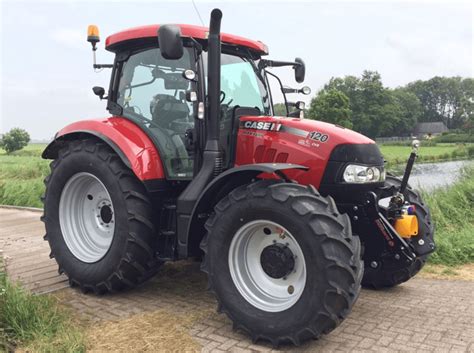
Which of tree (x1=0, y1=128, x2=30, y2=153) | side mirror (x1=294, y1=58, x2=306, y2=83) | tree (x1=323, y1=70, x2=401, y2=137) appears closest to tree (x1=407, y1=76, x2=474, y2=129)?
tree (x1=323, y1=70, x2=401, y2=137)

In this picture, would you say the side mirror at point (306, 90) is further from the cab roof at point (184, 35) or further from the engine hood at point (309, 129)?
the engine hood at point (309, 129)

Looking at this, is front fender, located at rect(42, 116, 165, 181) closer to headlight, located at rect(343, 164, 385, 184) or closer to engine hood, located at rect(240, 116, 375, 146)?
engine hood, located at rect(240, 116, 375, 146)

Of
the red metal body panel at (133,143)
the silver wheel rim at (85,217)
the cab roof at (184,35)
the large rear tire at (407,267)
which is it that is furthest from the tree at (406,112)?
the red metal body panel at (133,143)

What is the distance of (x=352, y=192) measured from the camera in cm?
372

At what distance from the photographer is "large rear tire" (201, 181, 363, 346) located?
307 centimetres

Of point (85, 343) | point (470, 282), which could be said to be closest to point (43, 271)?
point (85, 343)

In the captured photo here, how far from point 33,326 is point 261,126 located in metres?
2.39

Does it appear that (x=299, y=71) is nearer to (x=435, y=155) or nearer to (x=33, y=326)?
(x=33, y=326)

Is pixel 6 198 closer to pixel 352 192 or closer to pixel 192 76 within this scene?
pixel 192 76

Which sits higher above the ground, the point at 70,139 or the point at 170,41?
the point at 170,41

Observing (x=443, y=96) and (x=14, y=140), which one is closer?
(x=14, y=140)

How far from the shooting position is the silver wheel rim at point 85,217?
185 inches

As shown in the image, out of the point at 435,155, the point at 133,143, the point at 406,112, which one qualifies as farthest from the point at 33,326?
the point at 406,112

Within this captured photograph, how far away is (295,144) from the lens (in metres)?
3.80
